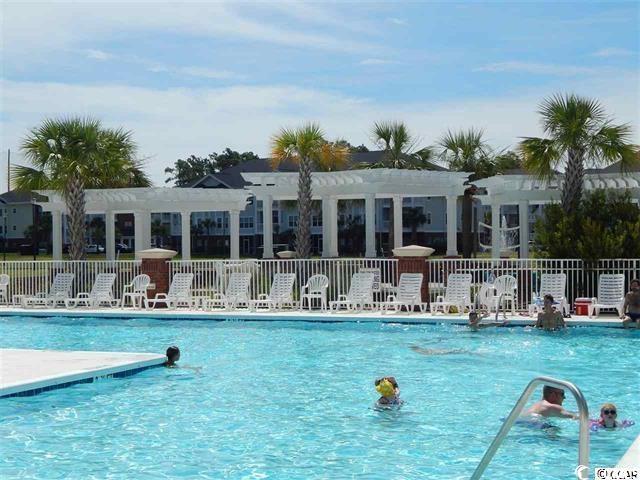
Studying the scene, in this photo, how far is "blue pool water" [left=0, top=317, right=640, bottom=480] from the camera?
361 inches

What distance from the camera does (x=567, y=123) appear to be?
23.4 m

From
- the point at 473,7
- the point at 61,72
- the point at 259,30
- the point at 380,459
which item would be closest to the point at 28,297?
the point at 61,72

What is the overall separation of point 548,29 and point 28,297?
1486 cm

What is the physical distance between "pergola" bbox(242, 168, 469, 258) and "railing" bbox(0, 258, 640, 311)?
15.5 feet

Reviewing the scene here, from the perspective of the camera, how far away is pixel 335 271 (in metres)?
24.4

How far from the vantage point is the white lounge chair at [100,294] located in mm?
24438

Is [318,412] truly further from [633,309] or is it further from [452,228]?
[452,228]

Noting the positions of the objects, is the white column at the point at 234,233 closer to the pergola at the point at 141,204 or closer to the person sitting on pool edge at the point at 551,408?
the pergola at the point at 141,204

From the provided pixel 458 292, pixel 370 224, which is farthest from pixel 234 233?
pixel 458 292

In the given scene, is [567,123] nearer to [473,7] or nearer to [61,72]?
[473,7]

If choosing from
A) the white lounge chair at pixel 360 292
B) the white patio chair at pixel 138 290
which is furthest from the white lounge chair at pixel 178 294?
the white lounge chair at pixel 360 292

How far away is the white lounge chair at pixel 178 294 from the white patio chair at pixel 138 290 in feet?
0.82

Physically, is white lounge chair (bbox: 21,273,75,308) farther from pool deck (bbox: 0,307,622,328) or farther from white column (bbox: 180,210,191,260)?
white column (bbox: 180,210,191,260)

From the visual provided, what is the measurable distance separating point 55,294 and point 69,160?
4931 millimetres
